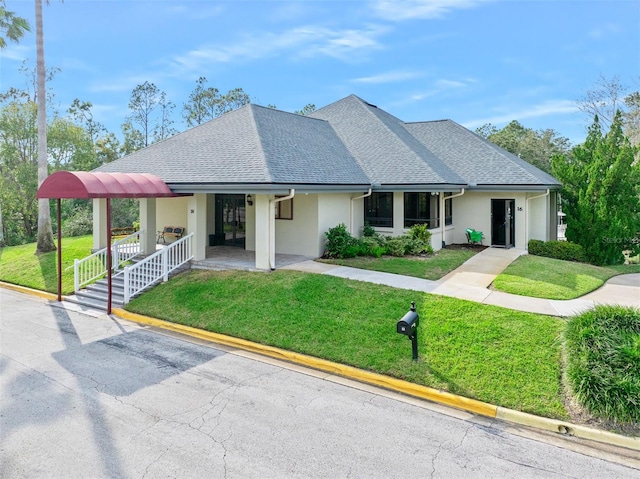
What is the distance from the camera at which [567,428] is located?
5.67 meters

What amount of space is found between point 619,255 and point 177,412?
19267 millimetres

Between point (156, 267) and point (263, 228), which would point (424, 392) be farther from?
point (156, 267)

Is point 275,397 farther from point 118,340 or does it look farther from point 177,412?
point 118,340

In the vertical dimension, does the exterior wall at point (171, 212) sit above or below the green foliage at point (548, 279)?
above

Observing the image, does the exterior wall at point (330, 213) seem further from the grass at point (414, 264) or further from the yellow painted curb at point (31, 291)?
the yellow painted curb at point (31, 291)

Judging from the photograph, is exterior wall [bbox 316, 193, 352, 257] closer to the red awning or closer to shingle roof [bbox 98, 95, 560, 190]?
shingle roof [bbox 98, 95, 560, 190]

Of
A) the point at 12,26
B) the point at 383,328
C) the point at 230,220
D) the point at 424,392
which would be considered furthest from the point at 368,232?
the point at 12,26

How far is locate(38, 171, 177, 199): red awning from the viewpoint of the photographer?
10.3 m

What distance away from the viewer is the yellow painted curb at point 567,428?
539cm

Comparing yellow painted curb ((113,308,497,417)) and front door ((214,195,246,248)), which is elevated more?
front door ((214,195,246,248))

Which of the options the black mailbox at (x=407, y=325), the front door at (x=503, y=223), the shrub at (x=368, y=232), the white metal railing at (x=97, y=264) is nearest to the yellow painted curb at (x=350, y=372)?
the black mailbox at (x=407, y=325)

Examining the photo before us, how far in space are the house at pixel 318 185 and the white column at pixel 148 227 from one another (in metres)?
0.04

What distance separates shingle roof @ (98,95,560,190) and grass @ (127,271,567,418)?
10.4 feet

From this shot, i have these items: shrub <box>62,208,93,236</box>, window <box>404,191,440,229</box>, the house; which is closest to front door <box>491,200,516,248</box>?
the house
